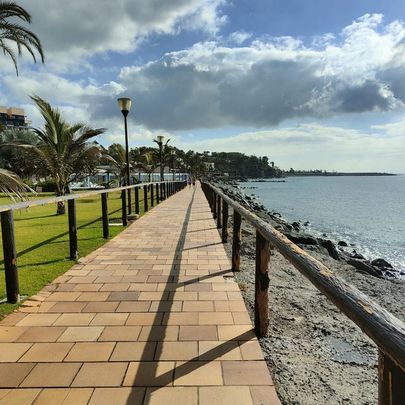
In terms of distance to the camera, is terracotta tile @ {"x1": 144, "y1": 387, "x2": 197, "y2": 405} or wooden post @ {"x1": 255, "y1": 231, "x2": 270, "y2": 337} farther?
wooden post @ {"x1": 255, "y1": 231, "x2": 270, "y2": 337}

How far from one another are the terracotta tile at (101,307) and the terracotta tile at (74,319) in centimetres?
14

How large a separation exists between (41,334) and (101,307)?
723 mm

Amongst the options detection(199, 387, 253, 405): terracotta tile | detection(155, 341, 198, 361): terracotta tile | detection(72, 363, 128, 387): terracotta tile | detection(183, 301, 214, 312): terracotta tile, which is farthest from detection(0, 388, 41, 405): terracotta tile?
detection(183, 301, 214, 312): terracotta tile

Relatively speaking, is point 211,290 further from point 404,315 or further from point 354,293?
point 404,315

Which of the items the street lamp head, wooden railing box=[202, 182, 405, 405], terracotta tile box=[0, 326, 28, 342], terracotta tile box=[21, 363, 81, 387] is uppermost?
the street lamp head

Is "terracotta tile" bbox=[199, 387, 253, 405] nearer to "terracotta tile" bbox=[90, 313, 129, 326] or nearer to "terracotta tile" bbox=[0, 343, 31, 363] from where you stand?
→ "terracotta tile" bbox=[90, 313, 129, 326]

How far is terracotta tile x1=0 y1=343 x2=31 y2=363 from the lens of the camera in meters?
2.72

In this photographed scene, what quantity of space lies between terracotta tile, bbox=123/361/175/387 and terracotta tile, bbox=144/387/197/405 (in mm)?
69

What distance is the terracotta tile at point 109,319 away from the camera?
11.0ft

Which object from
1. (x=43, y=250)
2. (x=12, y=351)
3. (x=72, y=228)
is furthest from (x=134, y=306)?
(x=43, y=250)

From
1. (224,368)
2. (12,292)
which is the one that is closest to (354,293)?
(224,368)

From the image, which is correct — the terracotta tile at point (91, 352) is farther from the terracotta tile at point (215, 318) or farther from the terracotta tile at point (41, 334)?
the terracotta tile at point (215, 318)

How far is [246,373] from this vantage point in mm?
2531

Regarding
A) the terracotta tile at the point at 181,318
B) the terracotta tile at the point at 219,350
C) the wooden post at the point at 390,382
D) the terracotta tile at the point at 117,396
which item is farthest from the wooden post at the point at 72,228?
the wooden post at the point at 390,382
